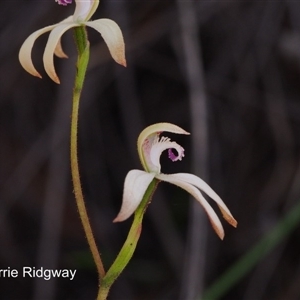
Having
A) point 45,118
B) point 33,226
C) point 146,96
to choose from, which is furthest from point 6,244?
point 146,96

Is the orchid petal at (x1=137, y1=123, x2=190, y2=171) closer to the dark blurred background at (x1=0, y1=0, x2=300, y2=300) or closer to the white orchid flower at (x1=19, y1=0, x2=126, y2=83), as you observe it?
the white orchid flower at (x1=19, y1=0, x2=126, y2=83)

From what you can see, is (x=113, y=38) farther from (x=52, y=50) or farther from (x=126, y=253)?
(x=126, y=253)

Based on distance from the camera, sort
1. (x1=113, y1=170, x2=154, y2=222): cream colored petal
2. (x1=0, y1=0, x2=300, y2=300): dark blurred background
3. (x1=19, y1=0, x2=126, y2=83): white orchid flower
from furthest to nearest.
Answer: (x1=0, y1=0, x2=300, y2=300): dark blurred background
(x1=19, y1=0, x2=126, y2=83): white orchid flower
(x1=113, y1=170, x2=154, y2=222): cream colored petal

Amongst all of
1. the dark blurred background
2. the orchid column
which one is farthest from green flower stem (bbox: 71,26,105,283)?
the dark blurred background

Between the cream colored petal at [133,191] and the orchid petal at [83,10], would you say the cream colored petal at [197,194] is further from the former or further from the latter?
the orchid petal at [83,10]

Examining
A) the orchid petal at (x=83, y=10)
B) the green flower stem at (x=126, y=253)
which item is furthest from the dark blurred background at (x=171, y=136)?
the green flower stem at (x=126, y=253)
